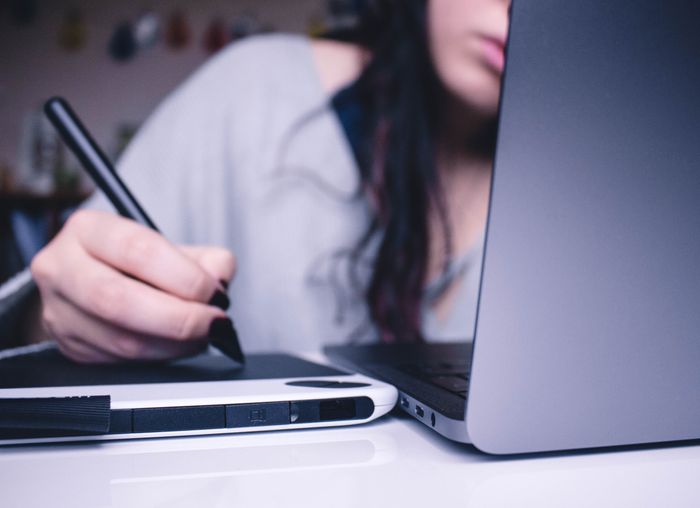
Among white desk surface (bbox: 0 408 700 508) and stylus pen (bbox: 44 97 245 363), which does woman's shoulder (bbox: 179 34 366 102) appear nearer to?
stylus pen (bbox: 44 97 245 363)

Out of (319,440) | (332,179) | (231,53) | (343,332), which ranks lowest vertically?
(343,332)

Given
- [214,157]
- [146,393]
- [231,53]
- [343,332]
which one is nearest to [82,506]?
[146,393]

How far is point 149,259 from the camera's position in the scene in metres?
0.35

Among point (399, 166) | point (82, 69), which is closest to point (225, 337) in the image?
point (399, 166)

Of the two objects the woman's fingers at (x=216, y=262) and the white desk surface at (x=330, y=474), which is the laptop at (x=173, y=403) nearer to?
the white desk surface at (x=330, y=474)

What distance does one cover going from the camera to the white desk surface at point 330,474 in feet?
0.62

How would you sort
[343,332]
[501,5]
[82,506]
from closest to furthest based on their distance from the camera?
[82,506]
[501,5]
[343,332]

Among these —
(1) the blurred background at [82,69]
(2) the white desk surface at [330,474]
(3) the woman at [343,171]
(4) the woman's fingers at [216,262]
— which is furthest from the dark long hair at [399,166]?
(1) the blurred background at [82,69]

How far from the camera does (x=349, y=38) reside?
0.93 meters

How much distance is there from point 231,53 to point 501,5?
46 cm

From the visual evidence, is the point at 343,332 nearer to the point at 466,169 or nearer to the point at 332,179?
the point at 332,179

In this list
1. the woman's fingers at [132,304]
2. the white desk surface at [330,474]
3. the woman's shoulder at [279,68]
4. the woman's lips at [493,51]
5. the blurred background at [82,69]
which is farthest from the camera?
the blurred background at [82,69]

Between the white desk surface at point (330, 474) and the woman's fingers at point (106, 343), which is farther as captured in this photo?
the woman's fingers at point (106, 343)

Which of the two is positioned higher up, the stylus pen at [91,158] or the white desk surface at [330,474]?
the stylus pen at [91,158]
